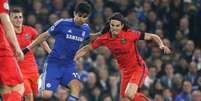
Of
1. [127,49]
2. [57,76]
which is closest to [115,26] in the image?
[127,49]

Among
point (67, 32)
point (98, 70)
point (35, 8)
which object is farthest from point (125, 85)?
point (35, 8)

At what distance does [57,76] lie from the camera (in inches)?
526

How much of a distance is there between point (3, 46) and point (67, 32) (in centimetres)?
371

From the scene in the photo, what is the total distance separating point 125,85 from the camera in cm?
1396

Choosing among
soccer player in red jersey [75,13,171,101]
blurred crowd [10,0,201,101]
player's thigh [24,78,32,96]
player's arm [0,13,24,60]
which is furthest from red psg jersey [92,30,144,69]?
player's arm [0,13,24,60]

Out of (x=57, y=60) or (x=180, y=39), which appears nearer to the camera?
(x=57, y=60)

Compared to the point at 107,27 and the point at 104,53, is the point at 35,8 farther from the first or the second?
the point at 107,27

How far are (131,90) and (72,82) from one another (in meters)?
1.17

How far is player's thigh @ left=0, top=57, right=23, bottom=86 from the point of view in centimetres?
948

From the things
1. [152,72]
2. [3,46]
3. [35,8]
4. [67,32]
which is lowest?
[152,72]

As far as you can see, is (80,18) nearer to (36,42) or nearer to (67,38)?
(67,38)

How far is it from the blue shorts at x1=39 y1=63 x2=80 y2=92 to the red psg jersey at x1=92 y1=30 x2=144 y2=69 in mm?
694

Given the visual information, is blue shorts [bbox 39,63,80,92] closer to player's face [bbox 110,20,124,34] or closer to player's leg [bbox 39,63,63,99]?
player's leg [bbox 39,63,63,99]

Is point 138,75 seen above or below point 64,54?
below
